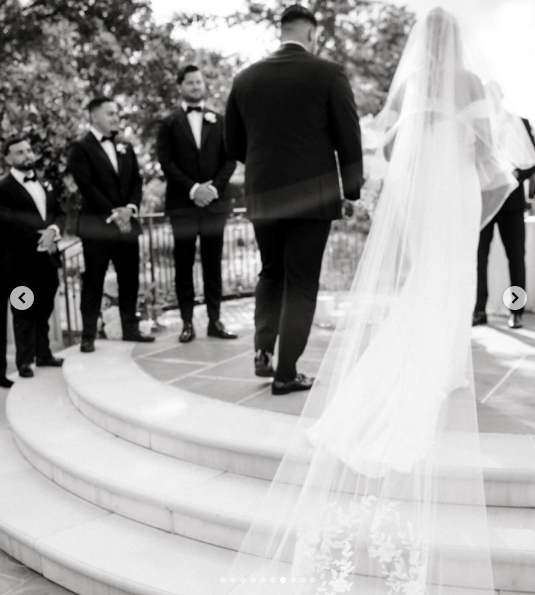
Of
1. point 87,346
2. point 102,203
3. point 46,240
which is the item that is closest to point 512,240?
point 102,203

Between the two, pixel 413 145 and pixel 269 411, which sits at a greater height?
pixel 413 145

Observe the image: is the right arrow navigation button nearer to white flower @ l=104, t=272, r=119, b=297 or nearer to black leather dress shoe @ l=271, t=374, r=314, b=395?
black leather dress shoe @ l=271, t=374, r=314, b=395

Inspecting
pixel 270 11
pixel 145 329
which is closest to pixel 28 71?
pixel 270 11

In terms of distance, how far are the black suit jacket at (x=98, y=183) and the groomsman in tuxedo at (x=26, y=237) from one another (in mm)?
232

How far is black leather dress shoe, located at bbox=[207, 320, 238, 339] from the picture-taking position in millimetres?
5852

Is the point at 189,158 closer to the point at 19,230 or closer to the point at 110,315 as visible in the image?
the point at 19,230

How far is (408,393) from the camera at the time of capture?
3.05 metres

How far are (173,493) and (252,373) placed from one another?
156 centimetres

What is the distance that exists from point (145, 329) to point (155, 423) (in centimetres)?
251

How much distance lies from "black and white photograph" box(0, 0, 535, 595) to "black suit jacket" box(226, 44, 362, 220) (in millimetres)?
12

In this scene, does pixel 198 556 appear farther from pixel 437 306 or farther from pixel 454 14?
pixel 454 14

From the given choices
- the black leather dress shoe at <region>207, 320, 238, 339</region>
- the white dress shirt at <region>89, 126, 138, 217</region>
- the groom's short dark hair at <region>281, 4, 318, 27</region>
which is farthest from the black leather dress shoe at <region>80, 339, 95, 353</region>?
the groom's short dark hair at <region>281, 4, 318, 27</region>

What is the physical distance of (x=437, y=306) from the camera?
330cm

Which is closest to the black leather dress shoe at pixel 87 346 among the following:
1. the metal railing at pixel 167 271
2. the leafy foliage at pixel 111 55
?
the metal railing at pixel 167 271
